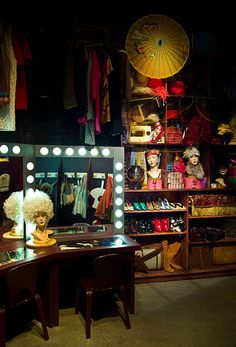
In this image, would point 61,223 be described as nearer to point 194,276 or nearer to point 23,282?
point 23,282

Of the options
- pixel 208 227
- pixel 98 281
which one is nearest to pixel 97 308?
pixel 98 281

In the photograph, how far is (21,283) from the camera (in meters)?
2.62

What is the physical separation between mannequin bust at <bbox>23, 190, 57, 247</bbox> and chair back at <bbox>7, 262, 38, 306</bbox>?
42cm

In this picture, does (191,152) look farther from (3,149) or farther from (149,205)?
(3,149)

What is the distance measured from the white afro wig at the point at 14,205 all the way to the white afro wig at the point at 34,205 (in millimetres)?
168

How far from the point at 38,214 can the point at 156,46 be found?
7.18 feet

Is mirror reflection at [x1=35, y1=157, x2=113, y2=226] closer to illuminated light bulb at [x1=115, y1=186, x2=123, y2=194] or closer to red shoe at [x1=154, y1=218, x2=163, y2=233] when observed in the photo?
illuminated light bulb at [x1=115, y1=186, x2=123, y2=194]

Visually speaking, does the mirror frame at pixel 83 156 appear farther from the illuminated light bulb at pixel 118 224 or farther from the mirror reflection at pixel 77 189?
the mirror reflection at pixel 77 189

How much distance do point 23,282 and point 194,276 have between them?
230cm

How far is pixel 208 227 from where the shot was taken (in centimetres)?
452

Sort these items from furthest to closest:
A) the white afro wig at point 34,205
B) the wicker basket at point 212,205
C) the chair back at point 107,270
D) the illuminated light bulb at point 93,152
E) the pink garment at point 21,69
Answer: the wicker basket at point 212,205 → the illuminated light bulb at point 93,152 → the pink garment at point 21,69 → the white afro wig at point 34,205 → the chair back at point 107,270

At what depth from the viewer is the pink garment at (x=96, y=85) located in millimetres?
3623

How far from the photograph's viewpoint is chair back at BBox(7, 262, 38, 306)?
254 cm

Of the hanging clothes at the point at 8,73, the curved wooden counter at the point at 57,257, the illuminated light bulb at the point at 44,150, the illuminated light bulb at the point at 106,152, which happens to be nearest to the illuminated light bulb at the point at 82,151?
the illuminated light bulb at the point at 106,152
